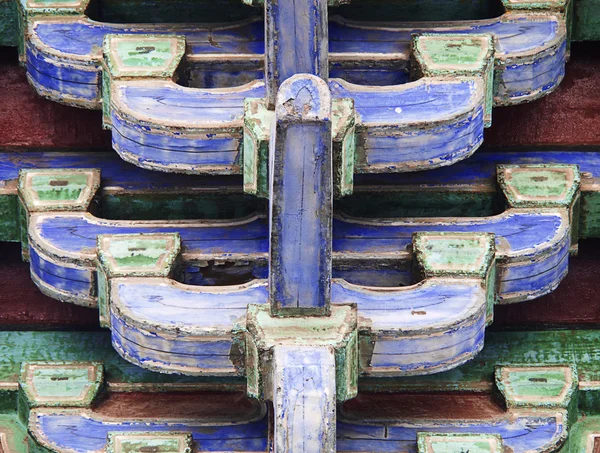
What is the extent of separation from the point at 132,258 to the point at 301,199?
0.90m

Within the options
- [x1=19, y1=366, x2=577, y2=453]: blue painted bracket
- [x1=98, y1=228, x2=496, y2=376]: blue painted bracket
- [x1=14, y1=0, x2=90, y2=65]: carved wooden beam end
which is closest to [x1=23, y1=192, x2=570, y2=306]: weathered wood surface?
[x1=98, y1=228, x2=496, y2=376]: blue painted bracket

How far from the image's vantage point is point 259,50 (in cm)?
713

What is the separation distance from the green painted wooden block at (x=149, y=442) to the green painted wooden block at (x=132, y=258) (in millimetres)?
371

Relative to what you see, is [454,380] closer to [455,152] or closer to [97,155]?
[455,152]

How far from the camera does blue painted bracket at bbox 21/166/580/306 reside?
269 inches

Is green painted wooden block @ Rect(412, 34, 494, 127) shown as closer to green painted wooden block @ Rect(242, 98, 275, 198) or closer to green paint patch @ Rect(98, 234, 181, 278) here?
green painted wooden block @ Rect(242, 98, 275, 198)

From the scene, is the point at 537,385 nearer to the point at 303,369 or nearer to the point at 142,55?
the point at 303,369

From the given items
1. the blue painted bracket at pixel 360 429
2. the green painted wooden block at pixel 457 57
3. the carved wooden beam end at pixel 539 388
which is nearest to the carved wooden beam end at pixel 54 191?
the blue painted bracket at pixel 360 429

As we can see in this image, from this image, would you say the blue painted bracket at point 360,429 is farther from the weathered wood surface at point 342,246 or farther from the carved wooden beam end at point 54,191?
the carved wooden beam end at point 54,191

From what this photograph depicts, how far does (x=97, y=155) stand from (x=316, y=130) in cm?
159

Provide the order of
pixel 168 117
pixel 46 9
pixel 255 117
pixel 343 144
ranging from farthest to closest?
pixel 46 9 < pixel 168 117 < pixel 255 117 < pixel 343 144

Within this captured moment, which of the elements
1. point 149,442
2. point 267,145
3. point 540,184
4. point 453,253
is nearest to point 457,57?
point 540,184

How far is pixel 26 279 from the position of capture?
291 inches

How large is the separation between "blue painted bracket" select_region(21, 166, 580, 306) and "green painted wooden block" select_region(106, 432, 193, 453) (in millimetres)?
475
